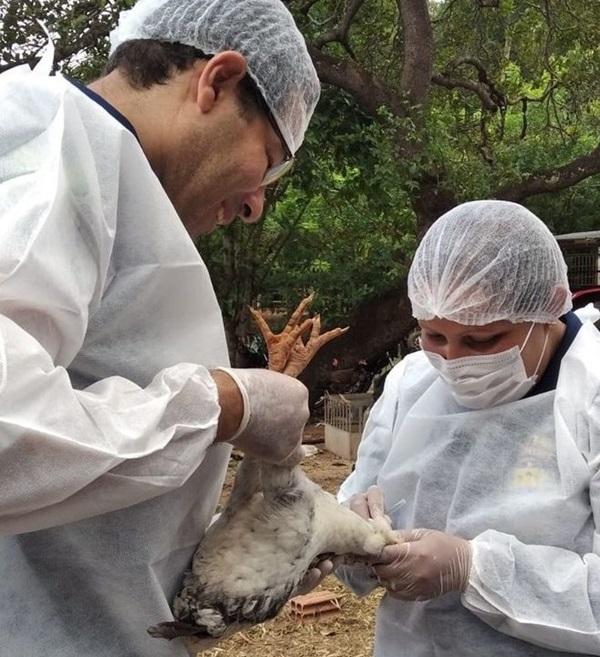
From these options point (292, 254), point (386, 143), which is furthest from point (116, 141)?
point (292, 254)

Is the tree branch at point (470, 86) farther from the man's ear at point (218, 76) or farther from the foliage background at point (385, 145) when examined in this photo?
the man's ear at point (218, 76)

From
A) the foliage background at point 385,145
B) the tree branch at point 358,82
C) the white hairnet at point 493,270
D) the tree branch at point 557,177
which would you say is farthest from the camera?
the tree branch at point 557,177

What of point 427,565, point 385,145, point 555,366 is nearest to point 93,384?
point 427,565

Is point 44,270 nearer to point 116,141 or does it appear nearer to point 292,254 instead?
point 116,141

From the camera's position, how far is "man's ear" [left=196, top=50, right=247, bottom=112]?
135cm

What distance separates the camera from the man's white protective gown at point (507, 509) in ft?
6.01

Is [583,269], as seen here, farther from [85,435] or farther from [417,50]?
[85,435]

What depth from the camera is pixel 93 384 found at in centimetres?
121

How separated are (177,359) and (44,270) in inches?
14.0

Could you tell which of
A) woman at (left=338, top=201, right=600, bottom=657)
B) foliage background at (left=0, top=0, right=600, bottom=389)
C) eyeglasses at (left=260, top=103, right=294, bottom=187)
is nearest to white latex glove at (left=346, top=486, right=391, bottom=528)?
woman at (left=338, top=201, right=600, bottom=657)

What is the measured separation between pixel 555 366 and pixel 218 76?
3.81 ft

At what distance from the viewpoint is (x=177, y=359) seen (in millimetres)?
1353

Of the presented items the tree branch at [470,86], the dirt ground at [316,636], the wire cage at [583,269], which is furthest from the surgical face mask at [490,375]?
the wire cage at [583,269]

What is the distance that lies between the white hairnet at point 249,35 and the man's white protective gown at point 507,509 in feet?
3.06
